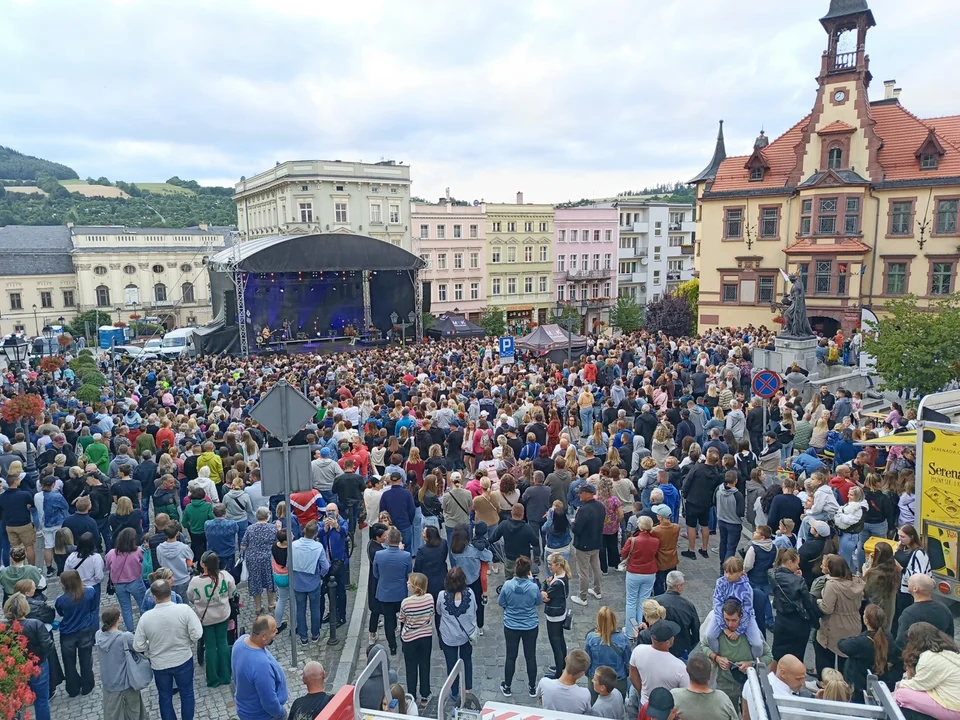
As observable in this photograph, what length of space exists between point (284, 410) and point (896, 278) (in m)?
31.5

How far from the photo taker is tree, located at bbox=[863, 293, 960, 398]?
1395 centimetres

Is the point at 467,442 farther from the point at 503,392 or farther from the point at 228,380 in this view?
the point at 228,380

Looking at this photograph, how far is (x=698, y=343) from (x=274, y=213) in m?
36.5

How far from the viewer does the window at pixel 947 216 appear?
28.1 meters

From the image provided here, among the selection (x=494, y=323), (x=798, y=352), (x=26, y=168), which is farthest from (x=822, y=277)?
(x=26, y=168)

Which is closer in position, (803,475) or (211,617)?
(211,617)

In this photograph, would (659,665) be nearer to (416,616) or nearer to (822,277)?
(416,616)

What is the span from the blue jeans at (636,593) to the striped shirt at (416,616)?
2.31 m

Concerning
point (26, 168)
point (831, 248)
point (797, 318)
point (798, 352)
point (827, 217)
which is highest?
point (26, 168)

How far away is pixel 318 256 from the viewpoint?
112 feet

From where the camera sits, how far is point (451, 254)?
4884cm

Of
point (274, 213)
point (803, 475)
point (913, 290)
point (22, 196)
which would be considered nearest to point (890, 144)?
point (913, 290)

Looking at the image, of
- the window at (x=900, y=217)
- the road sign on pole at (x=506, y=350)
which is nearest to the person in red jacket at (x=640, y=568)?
the road sign on pole at (x=506, y=350)

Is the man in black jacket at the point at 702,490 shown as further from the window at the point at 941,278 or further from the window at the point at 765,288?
the window at the point at 765,288
